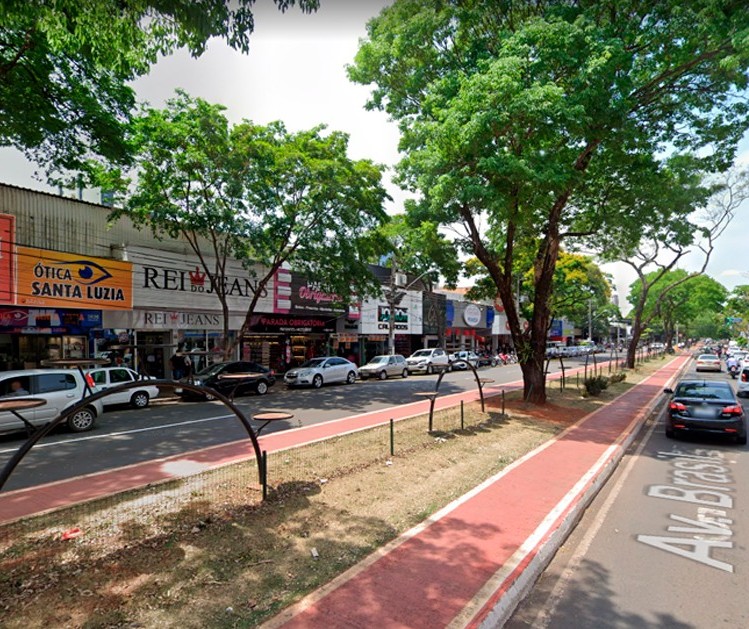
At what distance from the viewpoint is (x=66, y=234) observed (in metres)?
18.7

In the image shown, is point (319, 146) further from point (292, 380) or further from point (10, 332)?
point (10, 332)

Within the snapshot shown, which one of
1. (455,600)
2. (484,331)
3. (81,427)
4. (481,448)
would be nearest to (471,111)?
(481,448)

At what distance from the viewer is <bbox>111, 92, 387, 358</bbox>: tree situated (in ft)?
57.9

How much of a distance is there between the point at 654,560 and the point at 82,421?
12514 mm

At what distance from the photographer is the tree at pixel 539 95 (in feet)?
36.7

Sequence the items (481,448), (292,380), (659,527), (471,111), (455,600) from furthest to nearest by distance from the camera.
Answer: (292,380) < (471,111) < (481,448) < (659,527) < (455,600)

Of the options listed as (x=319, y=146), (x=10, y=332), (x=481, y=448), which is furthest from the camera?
(x=319, y=146)

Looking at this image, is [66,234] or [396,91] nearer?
[396,91]

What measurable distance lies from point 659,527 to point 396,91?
46.0 feet

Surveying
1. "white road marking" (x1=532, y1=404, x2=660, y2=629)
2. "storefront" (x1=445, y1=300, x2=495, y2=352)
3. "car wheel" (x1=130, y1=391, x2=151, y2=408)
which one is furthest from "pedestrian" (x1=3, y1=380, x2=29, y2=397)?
"storefront" (x1=445, y1=300, x2=495, y2=352)

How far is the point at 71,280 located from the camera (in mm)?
18234

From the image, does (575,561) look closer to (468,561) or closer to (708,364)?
(468,561)

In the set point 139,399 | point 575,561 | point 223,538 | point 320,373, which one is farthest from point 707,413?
point 139,399

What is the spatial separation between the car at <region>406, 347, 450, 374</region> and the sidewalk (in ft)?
76.6
